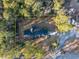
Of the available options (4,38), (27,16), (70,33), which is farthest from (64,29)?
(4,38)

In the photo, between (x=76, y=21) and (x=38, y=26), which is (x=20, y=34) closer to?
(x=38, y=26)

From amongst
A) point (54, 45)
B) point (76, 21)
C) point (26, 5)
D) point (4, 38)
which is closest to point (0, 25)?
point (4, 38)

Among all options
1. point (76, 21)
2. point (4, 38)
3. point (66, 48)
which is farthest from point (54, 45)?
point (4, 38)

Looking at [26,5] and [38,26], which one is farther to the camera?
[38,26]

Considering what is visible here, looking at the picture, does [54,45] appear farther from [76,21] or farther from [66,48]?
[76,21]

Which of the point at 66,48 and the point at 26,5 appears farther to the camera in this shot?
the point at 66,48

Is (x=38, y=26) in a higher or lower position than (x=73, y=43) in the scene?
higher

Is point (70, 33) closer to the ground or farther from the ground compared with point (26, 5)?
closer to the ground

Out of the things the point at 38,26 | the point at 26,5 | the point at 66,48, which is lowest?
the point at 66,48
